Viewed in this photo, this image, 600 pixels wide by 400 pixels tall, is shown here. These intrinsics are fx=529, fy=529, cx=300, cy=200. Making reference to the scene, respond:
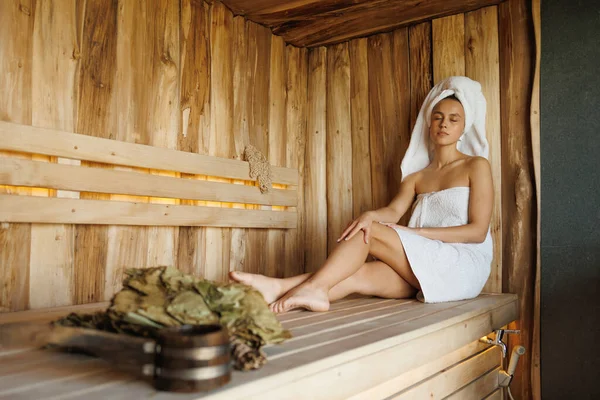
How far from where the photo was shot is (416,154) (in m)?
2.86

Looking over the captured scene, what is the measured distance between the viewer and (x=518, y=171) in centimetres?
267

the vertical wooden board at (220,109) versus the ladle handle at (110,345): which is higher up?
the vertical wooden board at (220,109)

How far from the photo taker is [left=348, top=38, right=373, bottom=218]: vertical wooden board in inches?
127

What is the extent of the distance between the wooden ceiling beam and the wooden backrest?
861mm

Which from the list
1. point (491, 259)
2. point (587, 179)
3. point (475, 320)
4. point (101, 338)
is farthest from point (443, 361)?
point (101, 338)

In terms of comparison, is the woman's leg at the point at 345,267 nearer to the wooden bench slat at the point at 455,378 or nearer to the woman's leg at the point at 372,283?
the woman's leg at the point at 372,283

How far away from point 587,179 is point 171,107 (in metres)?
2.02

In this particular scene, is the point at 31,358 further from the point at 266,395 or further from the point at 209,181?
the point at 209,181

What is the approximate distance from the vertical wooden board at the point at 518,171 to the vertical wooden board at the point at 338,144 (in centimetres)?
93

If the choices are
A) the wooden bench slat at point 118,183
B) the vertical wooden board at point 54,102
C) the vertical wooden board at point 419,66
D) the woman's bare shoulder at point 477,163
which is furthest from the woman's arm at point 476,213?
the vertical wooden board at point 54,102

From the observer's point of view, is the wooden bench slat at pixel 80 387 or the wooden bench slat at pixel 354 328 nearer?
the wooden bench slat at pixel 80 387

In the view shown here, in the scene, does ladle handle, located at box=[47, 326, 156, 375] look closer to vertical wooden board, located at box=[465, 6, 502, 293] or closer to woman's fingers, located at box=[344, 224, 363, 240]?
woman's fingers, located at box=[344, 224, 363, 240]

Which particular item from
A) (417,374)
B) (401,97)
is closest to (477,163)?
(401,97)

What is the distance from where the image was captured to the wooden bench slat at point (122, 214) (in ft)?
6.47
